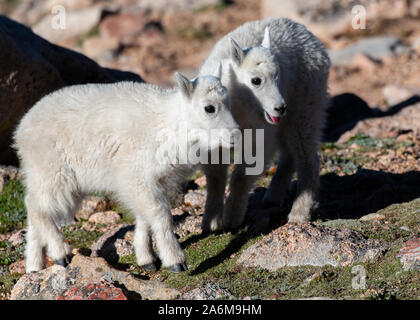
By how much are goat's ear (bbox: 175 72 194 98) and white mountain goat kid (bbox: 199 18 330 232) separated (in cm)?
118

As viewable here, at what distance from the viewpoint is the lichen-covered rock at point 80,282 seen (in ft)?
21.4

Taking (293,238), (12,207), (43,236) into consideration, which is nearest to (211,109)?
(293,238)

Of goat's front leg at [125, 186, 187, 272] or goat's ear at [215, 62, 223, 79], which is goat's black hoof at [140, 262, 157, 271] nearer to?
goat's front leg at [125, 186, 187, 272]

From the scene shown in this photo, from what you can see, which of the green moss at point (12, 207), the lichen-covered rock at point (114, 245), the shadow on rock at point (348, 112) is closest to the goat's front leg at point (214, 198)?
the lichen-covered rock at point (114, 245)

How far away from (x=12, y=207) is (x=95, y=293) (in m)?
4.48

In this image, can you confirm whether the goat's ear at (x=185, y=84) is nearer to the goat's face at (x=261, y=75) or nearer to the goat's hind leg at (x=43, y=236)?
the goat's face at (x=261, y=75)

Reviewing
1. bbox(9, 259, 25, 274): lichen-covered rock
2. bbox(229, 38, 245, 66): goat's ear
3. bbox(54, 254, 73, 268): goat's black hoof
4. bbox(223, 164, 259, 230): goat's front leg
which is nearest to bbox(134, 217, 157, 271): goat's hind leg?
bbox(54, 254, 73, 268): goat's black hoof

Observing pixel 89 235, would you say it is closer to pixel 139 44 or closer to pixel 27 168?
pixel 27 168

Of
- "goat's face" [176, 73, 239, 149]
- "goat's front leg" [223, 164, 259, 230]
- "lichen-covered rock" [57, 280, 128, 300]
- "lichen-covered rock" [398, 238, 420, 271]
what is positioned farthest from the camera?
"goat's front leg" [223, 164, 259, 230]

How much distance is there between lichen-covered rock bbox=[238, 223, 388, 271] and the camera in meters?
6.89

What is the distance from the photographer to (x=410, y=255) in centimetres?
659

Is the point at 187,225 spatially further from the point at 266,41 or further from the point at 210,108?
the point at 266,41

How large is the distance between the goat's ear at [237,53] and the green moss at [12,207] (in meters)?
4.59
